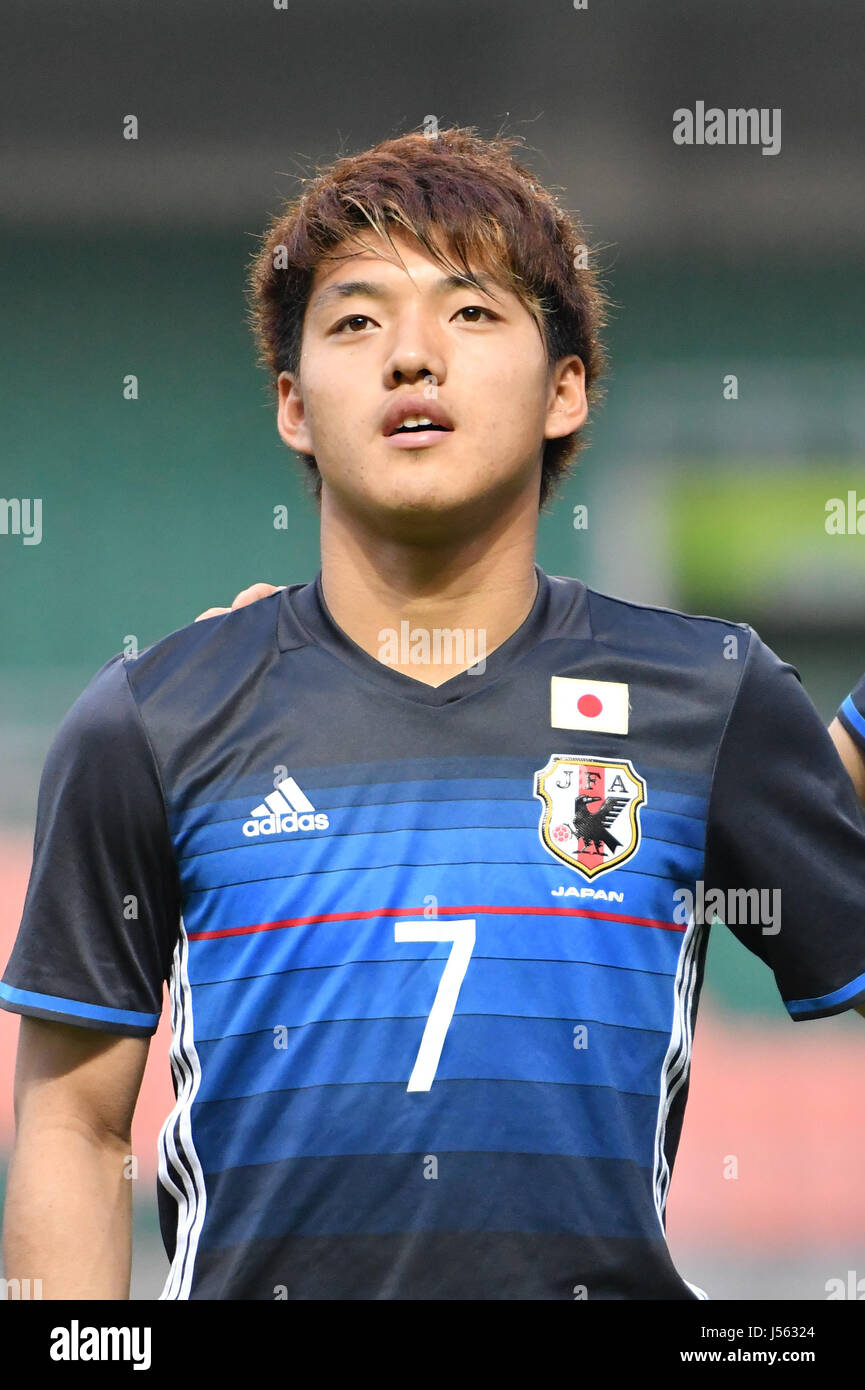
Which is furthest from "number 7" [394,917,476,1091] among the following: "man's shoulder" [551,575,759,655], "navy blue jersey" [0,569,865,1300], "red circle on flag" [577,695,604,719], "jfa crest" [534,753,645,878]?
"man's shoulder" [551,575,759,655]

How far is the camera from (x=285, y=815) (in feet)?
5.73

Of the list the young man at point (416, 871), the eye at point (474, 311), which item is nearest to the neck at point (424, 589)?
the young man at point (416, 871)

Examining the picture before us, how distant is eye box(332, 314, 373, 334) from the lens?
187 cm

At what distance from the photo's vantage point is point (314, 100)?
5.47 meters

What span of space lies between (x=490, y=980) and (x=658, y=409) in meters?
4.20

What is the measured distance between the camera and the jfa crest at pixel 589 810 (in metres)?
1.75

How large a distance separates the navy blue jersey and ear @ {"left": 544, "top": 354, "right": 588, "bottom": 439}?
27 cm

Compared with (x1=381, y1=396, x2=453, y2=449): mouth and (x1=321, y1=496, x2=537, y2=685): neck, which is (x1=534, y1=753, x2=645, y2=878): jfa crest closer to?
(x1=321, y1=496, x2=537, y2=685): neck

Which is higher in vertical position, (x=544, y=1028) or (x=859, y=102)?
(x=859, y=102)

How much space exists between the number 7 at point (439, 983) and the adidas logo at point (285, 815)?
0.15m

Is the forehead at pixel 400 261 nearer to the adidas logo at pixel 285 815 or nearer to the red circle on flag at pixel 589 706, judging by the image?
the red circle on flag at pixel 589 706
